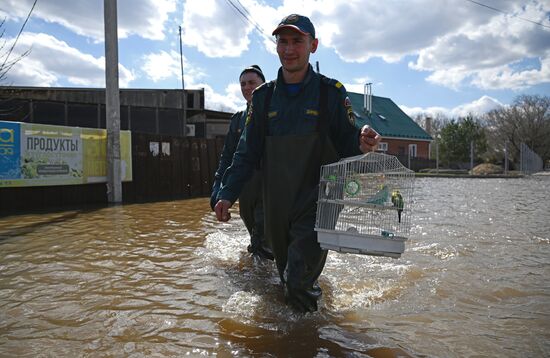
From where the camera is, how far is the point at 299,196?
3068mm

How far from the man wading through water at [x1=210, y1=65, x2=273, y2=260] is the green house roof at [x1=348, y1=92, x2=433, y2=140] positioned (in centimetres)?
3466

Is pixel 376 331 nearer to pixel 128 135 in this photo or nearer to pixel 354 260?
pixel 354 260

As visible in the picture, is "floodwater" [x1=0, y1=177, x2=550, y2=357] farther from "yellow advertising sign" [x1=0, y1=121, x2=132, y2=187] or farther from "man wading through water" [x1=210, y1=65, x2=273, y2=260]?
"yellow advertising sign" [x1=0, y1=121, x2=132, y2=187]

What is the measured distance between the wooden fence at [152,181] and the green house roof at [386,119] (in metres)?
26.9

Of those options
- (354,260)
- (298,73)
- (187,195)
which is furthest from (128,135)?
(298,73)

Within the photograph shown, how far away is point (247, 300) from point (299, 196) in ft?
3.71

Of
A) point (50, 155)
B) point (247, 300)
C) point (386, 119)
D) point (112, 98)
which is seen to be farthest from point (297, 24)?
point (386, 119)

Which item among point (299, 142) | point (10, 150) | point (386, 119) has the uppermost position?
point (386, 119)

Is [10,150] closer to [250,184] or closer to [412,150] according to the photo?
[250,184]

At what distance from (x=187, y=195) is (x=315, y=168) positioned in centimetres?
1122

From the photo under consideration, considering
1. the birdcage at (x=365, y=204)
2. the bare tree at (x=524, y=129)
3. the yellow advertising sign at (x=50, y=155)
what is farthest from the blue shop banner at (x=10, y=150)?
the bare tree at (x=524, y=129)

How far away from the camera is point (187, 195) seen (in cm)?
1380

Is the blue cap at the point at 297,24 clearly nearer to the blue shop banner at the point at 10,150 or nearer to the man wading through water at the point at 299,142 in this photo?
the man wading through water at the point at 299,142

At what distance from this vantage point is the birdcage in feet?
8.75
